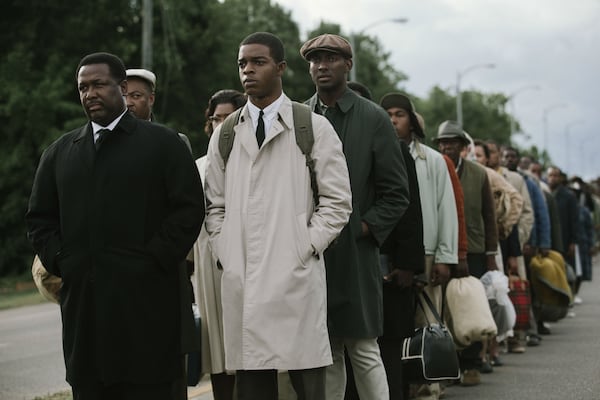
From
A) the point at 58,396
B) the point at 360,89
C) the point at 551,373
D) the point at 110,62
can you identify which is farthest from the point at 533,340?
the point at 110,62

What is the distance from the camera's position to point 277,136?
583 cm

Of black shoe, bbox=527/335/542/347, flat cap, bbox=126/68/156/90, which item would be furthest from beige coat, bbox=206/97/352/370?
black shoe, bbox=527/335/542/347

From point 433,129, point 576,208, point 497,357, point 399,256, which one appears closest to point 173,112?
point 576,208

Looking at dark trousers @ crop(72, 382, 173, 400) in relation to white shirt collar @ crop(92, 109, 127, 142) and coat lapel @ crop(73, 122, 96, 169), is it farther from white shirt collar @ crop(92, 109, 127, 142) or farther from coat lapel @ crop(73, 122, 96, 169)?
Result: white shirt collar @ crop(92, 109, 127, 142)

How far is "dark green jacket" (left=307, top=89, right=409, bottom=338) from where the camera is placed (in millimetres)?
6441

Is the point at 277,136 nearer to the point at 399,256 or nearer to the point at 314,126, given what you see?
the point at 314,126

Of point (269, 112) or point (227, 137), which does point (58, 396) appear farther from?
point (269, 112)

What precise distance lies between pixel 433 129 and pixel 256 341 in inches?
3322

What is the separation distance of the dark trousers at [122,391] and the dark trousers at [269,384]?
0.41 metres

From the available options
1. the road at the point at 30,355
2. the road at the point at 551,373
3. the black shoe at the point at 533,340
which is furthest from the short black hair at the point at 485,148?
the road at the point at 30,355

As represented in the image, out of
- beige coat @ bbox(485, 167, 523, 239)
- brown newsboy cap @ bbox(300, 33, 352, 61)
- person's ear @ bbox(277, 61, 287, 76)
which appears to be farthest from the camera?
beige coat @ bbox(485, 167, 523, 239)

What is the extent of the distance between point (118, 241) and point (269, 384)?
1.00 m

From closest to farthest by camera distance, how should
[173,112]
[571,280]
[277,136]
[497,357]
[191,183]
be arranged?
[191,183] < [277,136] < [497,357] < [571,280] < [173,112]

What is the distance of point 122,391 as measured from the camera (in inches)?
210
